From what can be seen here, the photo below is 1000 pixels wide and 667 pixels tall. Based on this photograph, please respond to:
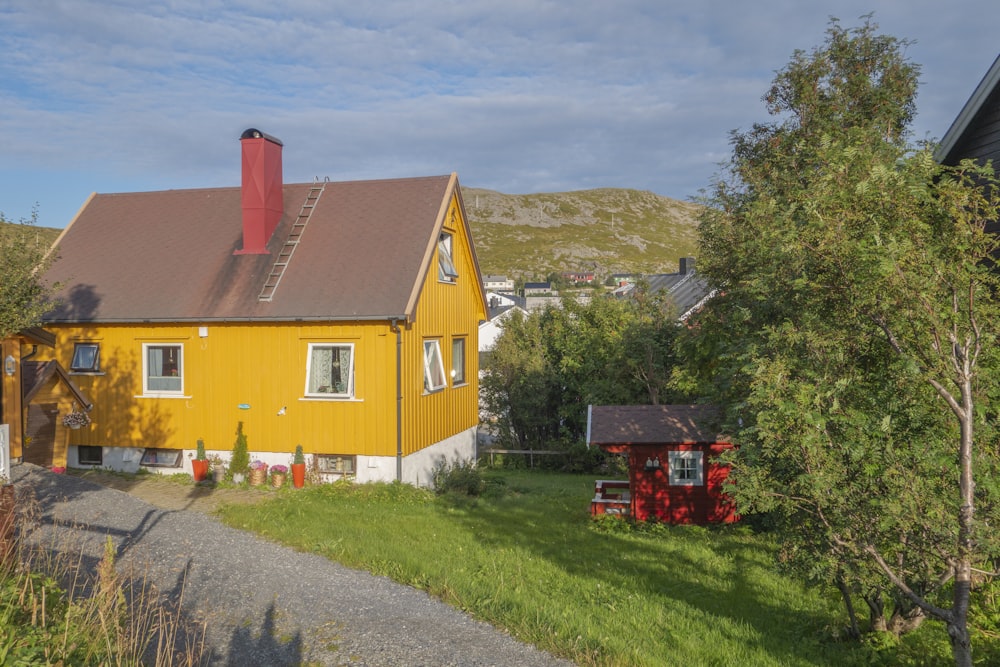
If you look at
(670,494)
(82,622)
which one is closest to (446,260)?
(670,494)

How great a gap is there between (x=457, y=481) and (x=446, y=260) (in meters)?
6.22

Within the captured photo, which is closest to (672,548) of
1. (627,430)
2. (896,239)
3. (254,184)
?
(627,430)

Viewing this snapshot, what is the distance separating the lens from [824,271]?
693 centimetres

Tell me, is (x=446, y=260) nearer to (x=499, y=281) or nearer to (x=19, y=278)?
(x=19, y=278)

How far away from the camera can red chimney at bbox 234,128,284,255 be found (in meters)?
19.9

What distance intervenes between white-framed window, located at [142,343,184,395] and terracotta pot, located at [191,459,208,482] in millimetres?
2010

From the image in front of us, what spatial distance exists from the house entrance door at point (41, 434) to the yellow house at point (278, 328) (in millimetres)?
1375

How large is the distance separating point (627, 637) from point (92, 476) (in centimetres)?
1547

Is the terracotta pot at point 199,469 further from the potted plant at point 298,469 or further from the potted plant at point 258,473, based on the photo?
the potted plant at point 298,469

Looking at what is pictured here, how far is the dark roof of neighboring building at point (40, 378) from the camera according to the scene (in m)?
16.8

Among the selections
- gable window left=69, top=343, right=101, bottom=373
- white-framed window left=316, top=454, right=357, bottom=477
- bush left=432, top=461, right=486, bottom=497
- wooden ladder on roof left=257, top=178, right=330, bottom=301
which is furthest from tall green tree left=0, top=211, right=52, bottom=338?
bush left=432, top=461, right=486, bottom=497

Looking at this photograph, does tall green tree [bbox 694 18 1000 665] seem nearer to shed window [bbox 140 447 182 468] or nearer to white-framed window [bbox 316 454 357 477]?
white-framed window [bbox 316 454 357 477]

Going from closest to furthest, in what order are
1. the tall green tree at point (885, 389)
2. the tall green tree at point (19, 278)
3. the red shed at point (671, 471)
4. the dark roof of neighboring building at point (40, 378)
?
the tall green tree at point (885, 389)
the tall green tree at point (19, 278)
the dark roof of neighboring building at point (40, 378)
the red shed at point (671, 471)

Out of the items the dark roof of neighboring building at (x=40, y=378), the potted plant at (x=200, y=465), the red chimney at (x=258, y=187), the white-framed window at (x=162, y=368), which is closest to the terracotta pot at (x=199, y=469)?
the potted plant at (x=200, y=465)
